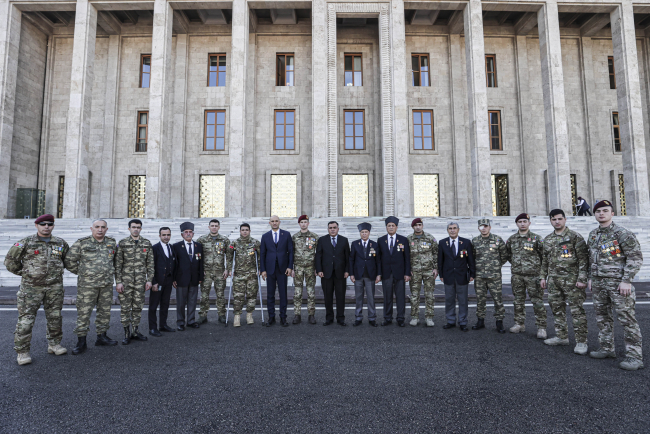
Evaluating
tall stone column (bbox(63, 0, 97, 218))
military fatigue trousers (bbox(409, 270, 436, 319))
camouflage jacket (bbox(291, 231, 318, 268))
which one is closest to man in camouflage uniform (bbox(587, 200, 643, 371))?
military fatigue trousers (bbox(409, 270, 436, 319))

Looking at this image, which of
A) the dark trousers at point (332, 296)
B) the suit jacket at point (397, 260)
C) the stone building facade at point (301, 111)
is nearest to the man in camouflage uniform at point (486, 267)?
the suit jacket at point (397, 260)

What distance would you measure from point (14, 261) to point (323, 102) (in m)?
14.9

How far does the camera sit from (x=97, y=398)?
3430 mm

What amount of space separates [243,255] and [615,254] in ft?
18.8

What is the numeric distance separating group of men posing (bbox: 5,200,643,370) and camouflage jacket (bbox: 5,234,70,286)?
0.5 inches

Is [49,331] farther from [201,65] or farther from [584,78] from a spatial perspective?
[584,78]

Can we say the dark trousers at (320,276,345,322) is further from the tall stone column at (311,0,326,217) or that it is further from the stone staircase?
the tall stone column at (311,0,326,217)

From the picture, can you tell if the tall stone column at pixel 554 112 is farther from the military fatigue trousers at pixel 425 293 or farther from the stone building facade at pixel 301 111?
the military fatigue trousers at pixel 425 293

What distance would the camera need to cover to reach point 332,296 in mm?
6895

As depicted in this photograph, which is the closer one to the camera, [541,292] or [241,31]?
[541,292]

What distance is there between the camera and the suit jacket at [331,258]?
6914 millimetres

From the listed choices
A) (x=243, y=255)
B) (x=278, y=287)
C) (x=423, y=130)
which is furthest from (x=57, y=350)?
(x=423, y=130)

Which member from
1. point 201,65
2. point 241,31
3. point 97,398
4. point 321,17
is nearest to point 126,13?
point 201,65

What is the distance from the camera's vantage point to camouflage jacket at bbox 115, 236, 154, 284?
18.7 ft
